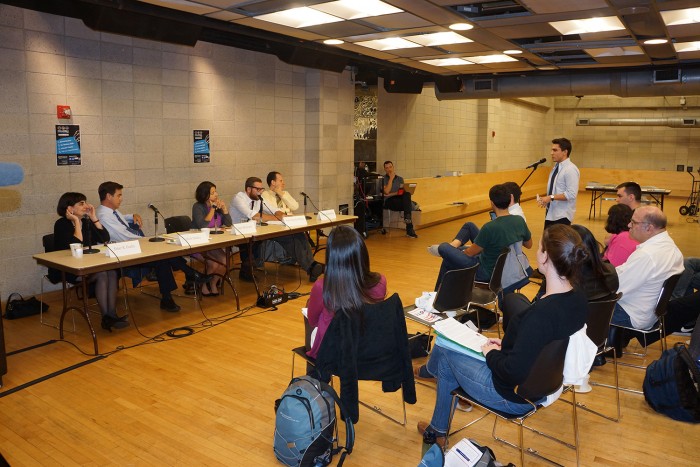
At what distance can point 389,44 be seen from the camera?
7363 mm

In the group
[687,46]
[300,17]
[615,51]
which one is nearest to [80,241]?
[300,17]

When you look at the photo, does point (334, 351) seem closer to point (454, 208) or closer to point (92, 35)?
point (92, 35)

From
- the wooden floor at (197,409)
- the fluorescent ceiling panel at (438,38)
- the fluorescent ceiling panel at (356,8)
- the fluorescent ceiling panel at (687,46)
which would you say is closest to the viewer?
the wooden floor at (197,409)

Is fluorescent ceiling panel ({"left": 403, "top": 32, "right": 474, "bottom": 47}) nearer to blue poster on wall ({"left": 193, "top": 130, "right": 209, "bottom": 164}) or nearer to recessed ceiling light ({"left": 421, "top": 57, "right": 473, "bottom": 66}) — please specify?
recessed ceiling light ({"left": 421, "top": 57, "right": 473, "bottom": 66})

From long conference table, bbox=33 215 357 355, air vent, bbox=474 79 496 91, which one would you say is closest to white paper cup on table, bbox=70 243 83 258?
long conference table, bbox=33 215 357 355

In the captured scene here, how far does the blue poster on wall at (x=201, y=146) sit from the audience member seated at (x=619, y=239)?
16.4ft

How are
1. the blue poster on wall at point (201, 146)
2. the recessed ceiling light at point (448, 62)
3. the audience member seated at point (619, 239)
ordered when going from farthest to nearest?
1. the recessed ceiling light at point (448, 62)
2. the blue poster on wall at point (201, 146)
3. the audience member seated at point (619, 239)

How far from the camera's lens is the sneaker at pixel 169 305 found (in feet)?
18.0

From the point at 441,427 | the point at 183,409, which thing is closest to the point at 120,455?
the point at 183,409

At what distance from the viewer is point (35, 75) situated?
557 cm

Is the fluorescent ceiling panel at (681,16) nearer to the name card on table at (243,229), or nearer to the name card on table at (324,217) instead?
the name card on table at (324,217)

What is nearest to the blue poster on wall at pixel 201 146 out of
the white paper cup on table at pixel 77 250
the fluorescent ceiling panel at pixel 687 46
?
the white paper cup on table at pixel 77 250

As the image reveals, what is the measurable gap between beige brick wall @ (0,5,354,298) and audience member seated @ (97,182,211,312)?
913mm

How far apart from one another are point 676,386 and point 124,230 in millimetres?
4661
